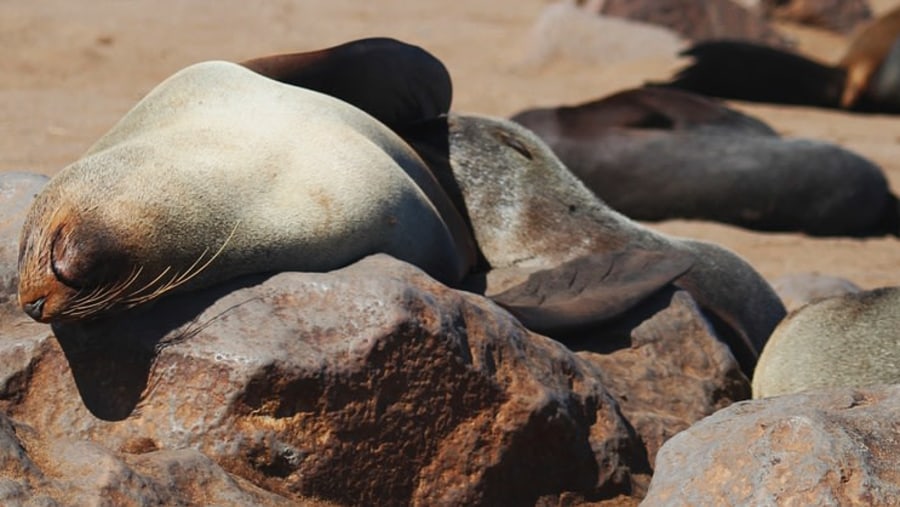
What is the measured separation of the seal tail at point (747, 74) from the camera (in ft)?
37.6

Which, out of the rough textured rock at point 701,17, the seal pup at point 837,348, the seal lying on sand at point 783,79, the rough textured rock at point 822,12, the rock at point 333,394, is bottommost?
the rough textured rock at point 822,12

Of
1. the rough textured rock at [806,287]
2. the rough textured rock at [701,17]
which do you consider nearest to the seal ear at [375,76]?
the rough textured rock at [806,287]

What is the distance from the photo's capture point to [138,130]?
14.5 ft

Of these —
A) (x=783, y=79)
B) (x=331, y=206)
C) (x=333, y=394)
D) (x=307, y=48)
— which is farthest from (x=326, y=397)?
(x=783, y=79)

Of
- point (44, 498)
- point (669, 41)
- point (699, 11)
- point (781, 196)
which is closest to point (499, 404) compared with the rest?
point (44, 498)

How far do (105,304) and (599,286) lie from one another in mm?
1857

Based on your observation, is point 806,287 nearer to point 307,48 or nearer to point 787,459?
point 787,459

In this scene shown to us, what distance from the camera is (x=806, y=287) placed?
21.6ft

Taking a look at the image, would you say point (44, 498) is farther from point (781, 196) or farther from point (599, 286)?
point (781, 196)

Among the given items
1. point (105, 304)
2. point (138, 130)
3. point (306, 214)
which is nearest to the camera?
point (105, 304)

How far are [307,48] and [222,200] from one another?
683 centimetres

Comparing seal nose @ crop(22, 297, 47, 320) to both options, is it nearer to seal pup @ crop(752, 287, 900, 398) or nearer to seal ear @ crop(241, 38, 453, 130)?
seal ear @ crop(241, 38, 453, 130)

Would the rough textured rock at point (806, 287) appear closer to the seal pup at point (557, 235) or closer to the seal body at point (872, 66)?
the seal pup at point (557, 235)

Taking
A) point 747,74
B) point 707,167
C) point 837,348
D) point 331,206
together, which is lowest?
point 747,74
